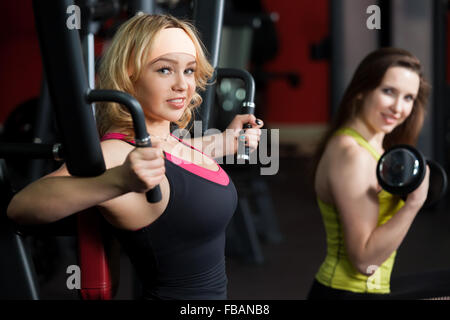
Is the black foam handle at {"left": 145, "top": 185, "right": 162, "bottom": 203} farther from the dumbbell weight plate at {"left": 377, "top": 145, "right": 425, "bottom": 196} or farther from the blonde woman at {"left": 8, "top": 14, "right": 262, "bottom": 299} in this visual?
the dumbbell weight plate at {"left": 377, "top": 145, "right": 425, "bottom": 196}

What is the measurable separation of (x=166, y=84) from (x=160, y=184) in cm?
10

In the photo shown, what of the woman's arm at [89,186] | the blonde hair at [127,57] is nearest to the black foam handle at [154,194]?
the woman's arm at [89,186]

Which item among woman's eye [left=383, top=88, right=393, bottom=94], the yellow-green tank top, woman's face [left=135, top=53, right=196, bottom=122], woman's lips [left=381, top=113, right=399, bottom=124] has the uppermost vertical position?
woman's face [left=135, top=53, right=196, bottom=122]

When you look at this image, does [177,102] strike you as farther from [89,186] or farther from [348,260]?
[348,260]

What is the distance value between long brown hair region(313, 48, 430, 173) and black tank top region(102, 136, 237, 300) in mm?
392

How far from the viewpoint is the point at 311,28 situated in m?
5.03

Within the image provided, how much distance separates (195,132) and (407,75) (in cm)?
39

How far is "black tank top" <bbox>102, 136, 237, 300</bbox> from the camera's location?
21.9 inches

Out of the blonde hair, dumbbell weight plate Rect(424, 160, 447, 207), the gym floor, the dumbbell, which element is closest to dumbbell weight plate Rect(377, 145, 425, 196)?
the dumbbell

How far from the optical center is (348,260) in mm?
950

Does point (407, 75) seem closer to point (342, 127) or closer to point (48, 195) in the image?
point (342, 127)

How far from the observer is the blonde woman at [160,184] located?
49 centimetres

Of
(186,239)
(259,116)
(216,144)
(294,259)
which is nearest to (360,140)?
(216,144)

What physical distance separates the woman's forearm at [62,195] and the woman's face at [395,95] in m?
0.55
